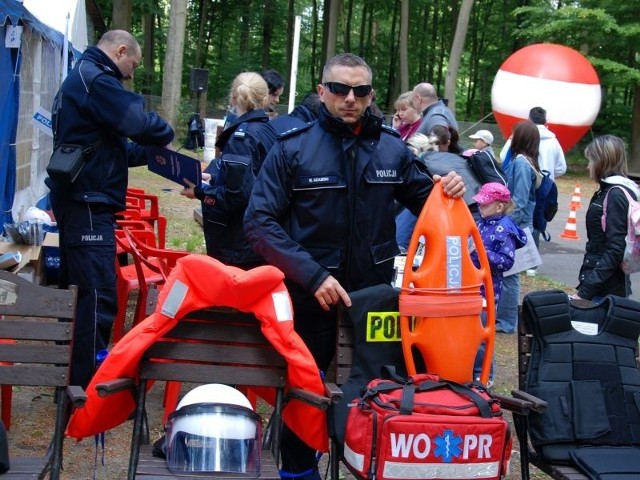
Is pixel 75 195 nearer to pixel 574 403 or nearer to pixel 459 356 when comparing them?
pixel 459 356

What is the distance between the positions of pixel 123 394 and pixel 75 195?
1509mm

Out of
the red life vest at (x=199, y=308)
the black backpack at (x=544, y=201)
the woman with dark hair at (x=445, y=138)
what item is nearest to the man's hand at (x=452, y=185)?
the red life vest at (x=199, y=308)

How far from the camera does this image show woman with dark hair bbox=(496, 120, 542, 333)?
321 inches

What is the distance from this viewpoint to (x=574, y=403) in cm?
401

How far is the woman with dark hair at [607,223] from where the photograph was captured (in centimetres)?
594

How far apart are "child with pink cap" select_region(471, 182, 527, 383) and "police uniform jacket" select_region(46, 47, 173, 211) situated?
2214mm

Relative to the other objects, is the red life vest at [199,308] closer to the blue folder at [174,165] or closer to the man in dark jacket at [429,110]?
the blue folder at [174,165]

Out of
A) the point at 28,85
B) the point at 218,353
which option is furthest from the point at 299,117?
the point at 28,85

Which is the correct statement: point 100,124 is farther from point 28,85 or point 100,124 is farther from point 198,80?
point 198,80

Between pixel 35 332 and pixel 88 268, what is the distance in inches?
42.3

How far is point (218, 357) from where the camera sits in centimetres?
385

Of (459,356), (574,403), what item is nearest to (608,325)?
(574,403)

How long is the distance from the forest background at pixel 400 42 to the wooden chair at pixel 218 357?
25.1 meters

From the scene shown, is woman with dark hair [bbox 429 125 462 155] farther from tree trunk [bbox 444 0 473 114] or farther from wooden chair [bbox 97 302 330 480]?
tree trunk [bbox 444 0 473 114]
